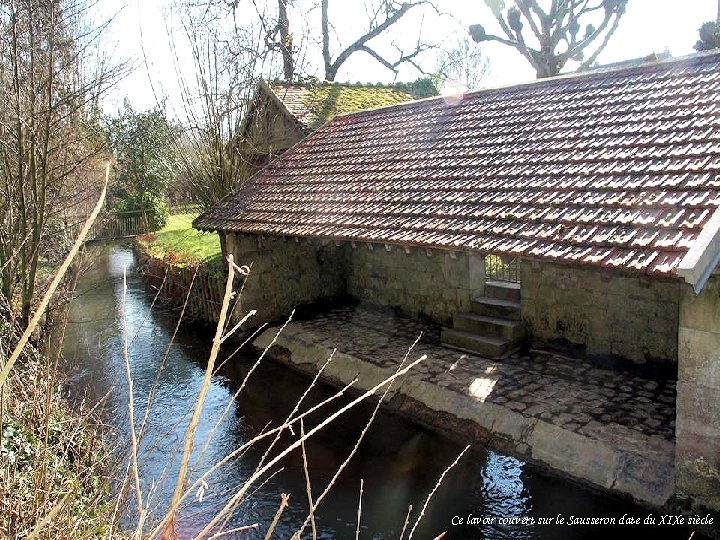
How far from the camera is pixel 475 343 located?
26.6 feet

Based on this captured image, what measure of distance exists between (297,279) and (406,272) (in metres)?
2.34

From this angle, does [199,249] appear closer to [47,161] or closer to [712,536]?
[47,161]

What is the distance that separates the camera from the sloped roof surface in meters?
5.47

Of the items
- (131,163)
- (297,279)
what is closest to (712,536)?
(297,279)

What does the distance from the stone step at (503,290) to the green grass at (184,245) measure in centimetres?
641

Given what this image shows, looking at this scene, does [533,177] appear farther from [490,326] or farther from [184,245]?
[184,245]

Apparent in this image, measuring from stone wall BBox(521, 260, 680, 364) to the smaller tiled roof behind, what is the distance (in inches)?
311

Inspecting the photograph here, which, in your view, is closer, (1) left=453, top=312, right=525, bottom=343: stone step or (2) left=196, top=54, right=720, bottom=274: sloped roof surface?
(2) left=196, top=54, right=720, bottom=274: sloped roof surface

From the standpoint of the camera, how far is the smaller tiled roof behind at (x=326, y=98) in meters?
14.3

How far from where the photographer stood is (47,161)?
7.01m

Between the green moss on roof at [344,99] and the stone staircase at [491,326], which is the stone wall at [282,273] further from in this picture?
the green moss on roof at [344,99]

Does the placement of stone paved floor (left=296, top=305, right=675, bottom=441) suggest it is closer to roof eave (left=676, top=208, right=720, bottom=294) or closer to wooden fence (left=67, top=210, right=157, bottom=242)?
roof eave (left=676, top=208, right=720, bottom=294)

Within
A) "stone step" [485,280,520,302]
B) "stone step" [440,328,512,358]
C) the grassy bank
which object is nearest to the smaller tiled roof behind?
"stone step" [485,280,520,302]

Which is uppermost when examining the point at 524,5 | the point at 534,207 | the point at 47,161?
the point at 524,5
